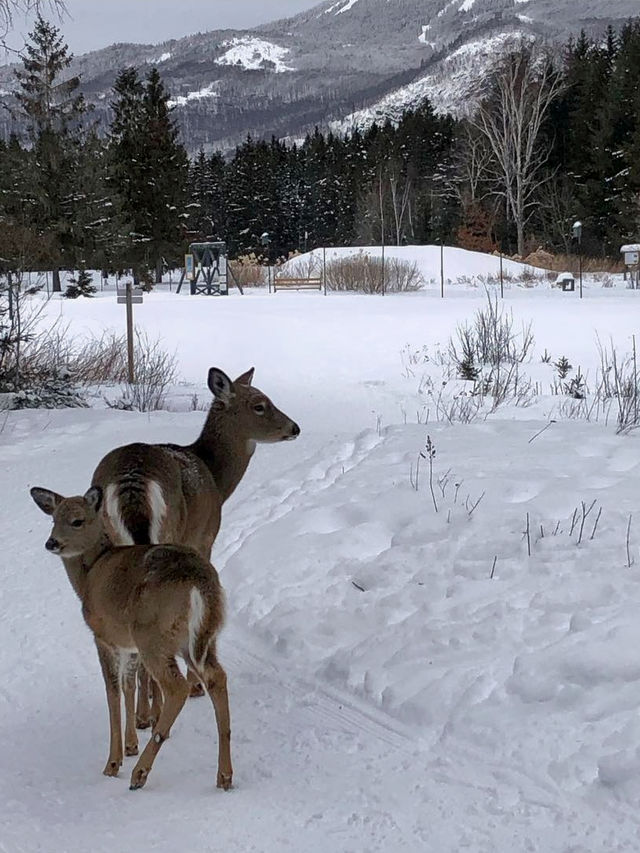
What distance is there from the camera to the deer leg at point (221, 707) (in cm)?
377

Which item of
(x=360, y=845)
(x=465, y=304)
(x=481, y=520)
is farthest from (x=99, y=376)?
(x=465, y=304)

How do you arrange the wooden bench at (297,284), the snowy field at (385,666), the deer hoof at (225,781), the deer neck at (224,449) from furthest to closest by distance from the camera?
the wooden bench at (297,284), the deer neck at (224,449), the deer hoof at (225,781), the snowy field at (385,666)

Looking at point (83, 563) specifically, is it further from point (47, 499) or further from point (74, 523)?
point (47, 499)

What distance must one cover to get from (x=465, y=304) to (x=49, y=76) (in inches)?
1149

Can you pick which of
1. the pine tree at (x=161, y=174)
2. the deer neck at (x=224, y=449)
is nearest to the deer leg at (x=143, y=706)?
the deer neck at (x=224, y=449)

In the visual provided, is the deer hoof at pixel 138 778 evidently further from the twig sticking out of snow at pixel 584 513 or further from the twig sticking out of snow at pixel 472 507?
the twig sticking out of snow at pixel 472 507

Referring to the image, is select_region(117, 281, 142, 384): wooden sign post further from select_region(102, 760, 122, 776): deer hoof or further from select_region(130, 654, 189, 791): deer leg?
select_region(130, 654, 189, 791): deer leg

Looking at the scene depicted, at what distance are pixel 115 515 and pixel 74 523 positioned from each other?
17.3 inches

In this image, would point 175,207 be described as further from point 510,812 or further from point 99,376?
point 510,812

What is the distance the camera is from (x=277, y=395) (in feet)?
48.6

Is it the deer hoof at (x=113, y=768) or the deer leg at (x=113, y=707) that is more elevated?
the deer leg at (x=113, y=707)

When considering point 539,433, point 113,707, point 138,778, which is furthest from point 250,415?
point 539,433

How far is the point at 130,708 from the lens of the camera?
4.21 metres

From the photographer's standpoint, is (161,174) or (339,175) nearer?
(161,174)
